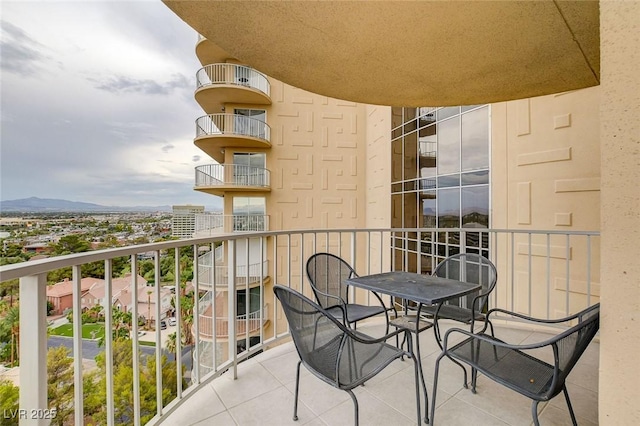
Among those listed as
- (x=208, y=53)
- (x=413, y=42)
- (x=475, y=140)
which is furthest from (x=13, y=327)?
(x=208, y=53)

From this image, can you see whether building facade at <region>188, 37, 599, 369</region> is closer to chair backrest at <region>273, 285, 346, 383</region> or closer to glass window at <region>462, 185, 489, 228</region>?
glass window at <region>462, 185, 489, 228</region>

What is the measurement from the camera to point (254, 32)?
5.74 ft

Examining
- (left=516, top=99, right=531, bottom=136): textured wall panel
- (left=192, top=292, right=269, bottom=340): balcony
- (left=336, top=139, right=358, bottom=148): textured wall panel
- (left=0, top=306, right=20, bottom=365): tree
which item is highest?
(left=336, top=139, right=358, bottom=148): textured wall panel

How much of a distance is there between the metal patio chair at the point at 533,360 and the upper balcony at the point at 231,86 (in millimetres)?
9719

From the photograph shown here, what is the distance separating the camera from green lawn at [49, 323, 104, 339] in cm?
130

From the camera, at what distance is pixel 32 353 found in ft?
3.28

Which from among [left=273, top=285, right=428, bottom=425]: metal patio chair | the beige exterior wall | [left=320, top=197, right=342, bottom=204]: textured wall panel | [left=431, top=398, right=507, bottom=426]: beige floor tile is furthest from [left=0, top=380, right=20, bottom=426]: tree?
[left=320, top=197, right=342, bottom=204]: textured wall panel

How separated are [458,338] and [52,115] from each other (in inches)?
456

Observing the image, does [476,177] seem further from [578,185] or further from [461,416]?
[461,416]

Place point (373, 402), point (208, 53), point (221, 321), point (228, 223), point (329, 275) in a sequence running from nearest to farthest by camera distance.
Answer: point (373, 402)
point (329, 275)
point (221, 321)
point (208, 53)
point (228, 223)

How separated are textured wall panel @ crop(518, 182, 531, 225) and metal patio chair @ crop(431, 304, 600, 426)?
349cm

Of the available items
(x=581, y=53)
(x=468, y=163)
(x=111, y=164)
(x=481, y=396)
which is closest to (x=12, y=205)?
(x=481, y=396)

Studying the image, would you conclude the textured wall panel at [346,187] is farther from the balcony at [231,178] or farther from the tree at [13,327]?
the tree at [13,327]

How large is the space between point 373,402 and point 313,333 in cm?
91
